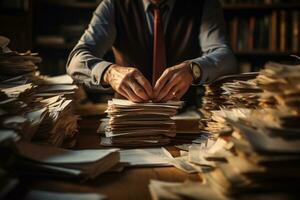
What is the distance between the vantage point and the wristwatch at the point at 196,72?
1599mm

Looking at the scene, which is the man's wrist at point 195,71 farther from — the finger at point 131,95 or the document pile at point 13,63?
the document pile at point 13,63

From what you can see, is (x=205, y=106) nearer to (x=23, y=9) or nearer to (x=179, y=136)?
(x=179, y=136)

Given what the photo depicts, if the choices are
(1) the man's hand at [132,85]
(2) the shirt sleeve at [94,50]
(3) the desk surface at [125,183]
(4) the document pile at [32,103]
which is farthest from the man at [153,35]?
(3) the desk surface at [125,183]

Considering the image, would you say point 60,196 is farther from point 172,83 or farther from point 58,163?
point 172,83

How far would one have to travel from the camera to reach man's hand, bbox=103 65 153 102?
139 centimetres

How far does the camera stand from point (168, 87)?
1440 millimetres

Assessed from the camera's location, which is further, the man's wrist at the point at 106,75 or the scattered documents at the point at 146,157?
the man's wrist at the point at 106,75

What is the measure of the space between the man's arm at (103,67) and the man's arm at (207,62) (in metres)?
0.07

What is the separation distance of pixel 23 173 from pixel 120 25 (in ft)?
4.30

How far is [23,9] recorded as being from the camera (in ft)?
9.63

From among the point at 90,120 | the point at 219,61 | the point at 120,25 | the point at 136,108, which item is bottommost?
the point at 90,120

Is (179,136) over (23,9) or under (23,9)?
under

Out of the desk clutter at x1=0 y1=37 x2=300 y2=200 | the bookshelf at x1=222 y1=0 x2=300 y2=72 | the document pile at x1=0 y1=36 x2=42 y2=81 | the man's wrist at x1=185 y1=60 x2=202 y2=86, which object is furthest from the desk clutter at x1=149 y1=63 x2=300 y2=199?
the bookshelf at x1=222 y1=0 x2=300 y2=72

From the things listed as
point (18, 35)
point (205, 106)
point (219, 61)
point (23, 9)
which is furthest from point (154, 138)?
point (23, 9)
